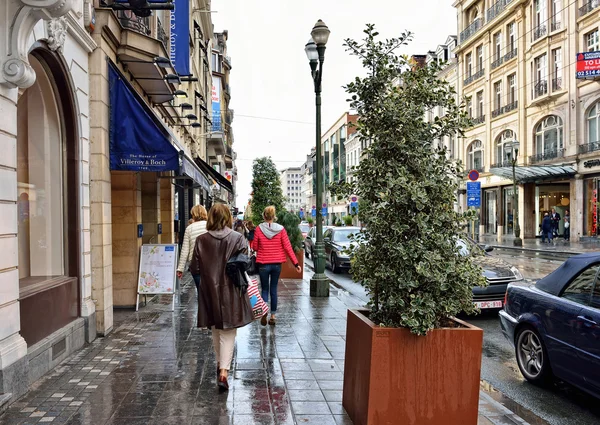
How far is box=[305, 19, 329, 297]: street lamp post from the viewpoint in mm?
11594

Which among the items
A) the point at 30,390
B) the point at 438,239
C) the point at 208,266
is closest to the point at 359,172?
the point at 438,239

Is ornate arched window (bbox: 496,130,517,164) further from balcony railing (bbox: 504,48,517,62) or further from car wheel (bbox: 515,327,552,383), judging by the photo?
car wheel (bbox: 515,327,552,383)

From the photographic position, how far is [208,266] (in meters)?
5.34

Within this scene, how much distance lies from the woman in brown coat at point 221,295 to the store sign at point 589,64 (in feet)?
87.0

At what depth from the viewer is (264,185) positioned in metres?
27.9

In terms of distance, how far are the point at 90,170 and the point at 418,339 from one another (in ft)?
18.2

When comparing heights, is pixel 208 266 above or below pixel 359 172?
below

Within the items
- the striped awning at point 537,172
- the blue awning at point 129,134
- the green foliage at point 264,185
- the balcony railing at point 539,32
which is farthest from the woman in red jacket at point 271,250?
the balcony railing at point 539,32

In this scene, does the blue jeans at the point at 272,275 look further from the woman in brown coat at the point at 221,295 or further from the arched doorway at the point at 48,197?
the woman in brown coat at the point at 221,295

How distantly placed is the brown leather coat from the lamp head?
7.45 meters

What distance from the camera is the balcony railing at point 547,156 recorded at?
107 ft

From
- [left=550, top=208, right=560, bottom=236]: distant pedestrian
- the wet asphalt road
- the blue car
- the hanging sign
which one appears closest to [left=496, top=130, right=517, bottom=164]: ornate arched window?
[left=550, top=208, right=560, bottom=236]: distant pedestrian

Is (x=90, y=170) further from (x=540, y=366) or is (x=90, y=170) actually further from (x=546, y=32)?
(x=546, y=32)

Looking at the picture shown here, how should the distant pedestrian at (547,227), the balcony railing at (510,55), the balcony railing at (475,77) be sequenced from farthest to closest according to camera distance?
1. the balcony railing at (475,77)
2. the balcony railing at (510,55)
3. the distant pedestrian at (547,227)
